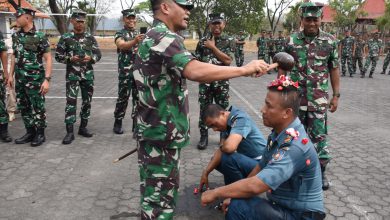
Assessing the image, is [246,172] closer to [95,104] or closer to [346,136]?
[346,136]

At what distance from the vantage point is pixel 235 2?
29.6 metres

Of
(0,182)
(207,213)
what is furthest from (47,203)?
(207,213)

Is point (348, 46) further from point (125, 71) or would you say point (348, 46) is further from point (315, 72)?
point (315, 72)

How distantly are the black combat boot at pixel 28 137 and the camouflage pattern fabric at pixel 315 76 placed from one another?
409 centimetres

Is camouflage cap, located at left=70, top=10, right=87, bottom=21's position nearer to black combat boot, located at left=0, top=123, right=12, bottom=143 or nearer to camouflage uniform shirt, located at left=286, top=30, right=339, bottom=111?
black combat boot, located at left=0, top=123, right=12, bottom=143

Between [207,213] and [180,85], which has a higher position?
[180,85]

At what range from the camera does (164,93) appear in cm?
239

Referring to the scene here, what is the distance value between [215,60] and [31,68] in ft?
8.85

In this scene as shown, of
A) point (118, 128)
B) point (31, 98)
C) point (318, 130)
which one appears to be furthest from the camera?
point (118, 128)

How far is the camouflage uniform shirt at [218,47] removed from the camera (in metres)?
5.33

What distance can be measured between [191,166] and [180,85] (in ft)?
8.06

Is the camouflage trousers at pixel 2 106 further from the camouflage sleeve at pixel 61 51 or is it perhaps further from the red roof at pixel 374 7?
the red roof at pixel 374 7

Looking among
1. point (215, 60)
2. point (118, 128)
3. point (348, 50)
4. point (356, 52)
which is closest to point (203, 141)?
point (215, 60)

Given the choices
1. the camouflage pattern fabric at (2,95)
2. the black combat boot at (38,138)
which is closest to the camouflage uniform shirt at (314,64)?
the black combat boot at (38,138)
